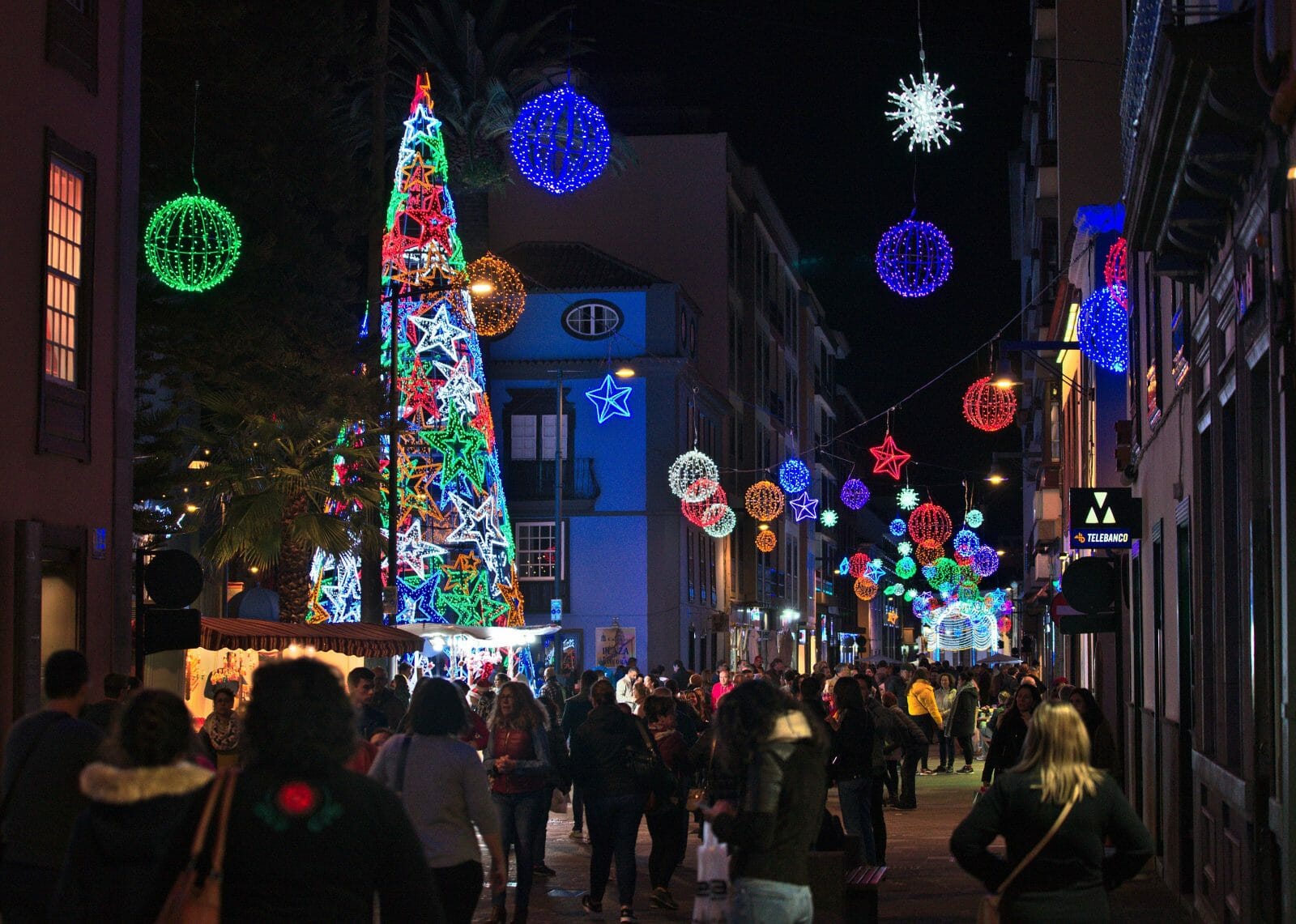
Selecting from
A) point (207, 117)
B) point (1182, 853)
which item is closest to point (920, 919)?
point (1182, 853)

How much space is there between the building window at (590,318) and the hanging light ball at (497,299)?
15162 mm

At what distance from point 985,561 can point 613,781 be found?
4050 cm

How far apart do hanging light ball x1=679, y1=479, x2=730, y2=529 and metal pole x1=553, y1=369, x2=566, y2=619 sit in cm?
314

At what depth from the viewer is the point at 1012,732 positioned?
16.9 metres

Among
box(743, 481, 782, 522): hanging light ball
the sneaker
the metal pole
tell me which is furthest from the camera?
box(743, 481, 782, 522): hanging light ball

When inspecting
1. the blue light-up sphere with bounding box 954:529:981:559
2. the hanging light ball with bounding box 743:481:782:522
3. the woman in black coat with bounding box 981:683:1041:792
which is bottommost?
the woman in black coat with bounding box 981:683:1041:792

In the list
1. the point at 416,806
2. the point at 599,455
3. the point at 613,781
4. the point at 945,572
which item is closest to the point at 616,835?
the point at 613,781

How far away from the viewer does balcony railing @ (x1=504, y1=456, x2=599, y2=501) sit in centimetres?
4738

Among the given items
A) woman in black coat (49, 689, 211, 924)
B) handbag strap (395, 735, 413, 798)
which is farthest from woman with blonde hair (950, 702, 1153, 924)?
woman in black coat (49, 689, 211, 924)

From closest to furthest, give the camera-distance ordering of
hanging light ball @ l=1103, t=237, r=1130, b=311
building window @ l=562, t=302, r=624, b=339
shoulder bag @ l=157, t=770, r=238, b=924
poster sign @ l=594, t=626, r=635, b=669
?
1. shoulder bag @ l=157, t=770, r=238, b=924
2. hanging light ball @ l=1103, t=237, r=1130, b=311
3. poster sign @ l=594, t=626, r=635, b=669
4. building window @ l=562, t=302, r=624, b=339

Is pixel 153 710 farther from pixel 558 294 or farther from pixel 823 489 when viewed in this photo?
pixel 823 489

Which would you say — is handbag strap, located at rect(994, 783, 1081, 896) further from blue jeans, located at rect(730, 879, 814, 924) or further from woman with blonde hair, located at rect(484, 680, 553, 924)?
woman with blonde hair, located at rect(484, 680, 553, 924)

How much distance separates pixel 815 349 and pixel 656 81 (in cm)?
2959

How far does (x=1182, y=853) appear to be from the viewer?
48.8ft
